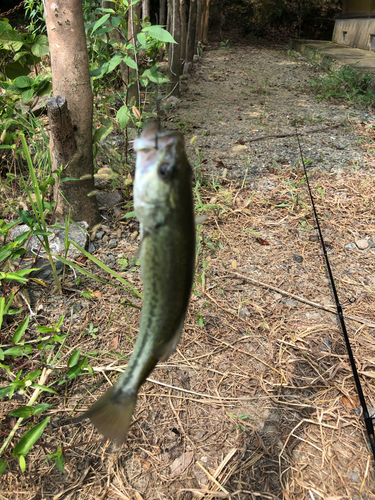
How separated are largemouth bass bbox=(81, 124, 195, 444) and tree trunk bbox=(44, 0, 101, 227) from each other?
5.64 ft

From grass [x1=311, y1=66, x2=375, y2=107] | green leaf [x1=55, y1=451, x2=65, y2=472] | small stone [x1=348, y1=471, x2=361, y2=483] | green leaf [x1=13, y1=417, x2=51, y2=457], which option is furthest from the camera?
grass [x1=311, y1=66, x2=375, y2=107]

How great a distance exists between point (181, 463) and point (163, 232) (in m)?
1.38

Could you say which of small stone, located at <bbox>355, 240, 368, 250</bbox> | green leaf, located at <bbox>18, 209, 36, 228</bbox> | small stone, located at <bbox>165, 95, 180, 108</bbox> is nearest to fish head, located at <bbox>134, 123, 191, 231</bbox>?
green leaf, located at <bbox>18, 209, 36, 228</bbox>

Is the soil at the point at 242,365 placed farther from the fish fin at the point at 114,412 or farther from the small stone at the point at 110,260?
the fish fin at the point at 114,412

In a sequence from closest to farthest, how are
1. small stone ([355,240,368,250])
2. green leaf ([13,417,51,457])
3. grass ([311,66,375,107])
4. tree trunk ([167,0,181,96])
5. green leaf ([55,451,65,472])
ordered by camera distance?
green leaf ([13,417,51,457]) → green leaf ([55,451,65,472]) → small stone ([355,240,368,250]) → tree trunk ([167,0,181,96]) → grass ([311,66,375,107])

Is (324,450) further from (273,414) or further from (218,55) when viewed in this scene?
(218,55)

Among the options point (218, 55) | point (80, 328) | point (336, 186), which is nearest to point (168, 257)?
point (80, 328)

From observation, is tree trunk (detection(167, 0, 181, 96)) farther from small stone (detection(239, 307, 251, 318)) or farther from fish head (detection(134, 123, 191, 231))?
fish head (detection(134, 123, 191, 231))

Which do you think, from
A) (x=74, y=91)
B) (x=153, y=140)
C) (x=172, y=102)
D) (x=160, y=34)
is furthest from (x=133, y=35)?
(x=172, y=102)

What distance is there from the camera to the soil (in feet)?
5.19

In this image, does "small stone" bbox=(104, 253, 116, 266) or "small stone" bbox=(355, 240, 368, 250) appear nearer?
"small stone" bbox=(104, 253, 116, 266)

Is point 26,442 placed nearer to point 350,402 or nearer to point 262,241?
point 350,402

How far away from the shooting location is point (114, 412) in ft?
2.43

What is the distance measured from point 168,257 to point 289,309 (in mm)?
1902
